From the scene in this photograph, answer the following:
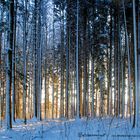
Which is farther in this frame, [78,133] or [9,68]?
[9,68]

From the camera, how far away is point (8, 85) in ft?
58.9

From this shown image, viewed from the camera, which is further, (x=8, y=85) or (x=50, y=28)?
(x=50, y=28)

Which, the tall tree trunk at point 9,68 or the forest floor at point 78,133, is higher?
the tall tree trunk at point 9,68

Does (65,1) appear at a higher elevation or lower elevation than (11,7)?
higher

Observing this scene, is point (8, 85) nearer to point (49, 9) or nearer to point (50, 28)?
point (49, 9)

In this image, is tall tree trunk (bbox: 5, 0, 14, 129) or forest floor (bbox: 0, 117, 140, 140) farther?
tall tree trunk (bbox: 5, 0, 14, 129)

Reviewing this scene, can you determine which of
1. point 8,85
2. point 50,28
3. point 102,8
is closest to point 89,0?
point 102,8

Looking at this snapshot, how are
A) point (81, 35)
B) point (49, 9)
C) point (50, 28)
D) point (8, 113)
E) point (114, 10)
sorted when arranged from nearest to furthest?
point (8, 113) → point (114, 10) → point (81, 35) → point (49, 9) → point (50, 28)

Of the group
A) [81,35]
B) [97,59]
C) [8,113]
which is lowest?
[8,113]

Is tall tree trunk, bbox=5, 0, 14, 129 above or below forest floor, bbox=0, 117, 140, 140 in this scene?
above

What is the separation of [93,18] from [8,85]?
15.4 metres

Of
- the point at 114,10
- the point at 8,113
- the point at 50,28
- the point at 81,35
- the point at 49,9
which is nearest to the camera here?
the point at 8,113

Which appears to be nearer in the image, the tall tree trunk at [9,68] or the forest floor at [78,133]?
the forest floor at [78,133]

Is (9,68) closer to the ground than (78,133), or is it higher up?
higher up
